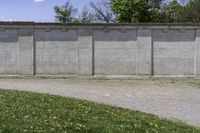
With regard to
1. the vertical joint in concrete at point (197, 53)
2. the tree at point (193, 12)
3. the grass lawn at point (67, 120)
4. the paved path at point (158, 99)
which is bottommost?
the paved path at point (158, 99)

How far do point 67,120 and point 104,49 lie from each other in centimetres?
1974

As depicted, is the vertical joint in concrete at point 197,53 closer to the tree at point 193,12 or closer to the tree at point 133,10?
the tree at point 193,12

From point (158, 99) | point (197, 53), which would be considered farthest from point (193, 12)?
point (158, 99)

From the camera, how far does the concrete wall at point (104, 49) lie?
99.2 ft

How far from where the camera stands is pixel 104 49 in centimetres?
3034

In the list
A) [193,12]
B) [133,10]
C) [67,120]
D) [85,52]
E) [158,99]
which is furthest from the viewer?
[133,10]

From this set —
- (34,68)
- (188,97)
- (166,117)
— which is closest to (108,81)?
(34,68)

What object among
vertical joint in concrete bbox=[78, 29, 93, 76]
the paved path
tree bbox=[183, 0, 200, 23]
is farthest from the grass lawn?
tree bbox=[183, 0, 200, 23]

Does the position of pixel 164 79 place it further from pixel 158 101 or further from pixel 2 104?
pixel 2 104

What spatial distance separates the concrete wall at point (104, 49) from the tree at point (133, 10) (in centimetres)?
2832

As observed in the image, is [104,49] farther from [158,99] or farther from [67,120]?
[67,120]

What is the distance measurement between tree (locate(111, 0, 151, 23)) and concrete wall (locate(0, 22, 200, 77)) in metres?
28.3

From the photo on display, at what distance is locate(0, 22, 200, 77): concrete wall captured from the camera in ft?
99.2

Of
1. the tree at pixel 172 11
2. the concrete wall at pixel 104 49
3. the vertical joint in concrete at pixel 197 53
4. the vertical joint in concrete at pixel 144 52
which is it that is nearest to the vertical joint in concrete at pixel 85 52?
the concrete wall at pixel 104 49
